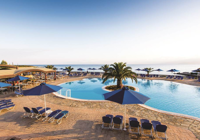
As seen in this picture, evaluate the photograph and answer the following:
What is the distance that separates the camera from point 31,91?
223 inches

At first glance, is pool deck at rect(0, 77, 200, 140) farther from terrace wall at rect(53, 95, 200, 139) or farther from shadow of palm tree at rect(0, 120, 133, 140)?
terrace wall at rect(53, 95, 200, 139)

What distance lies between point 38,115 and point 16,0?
65.4 feet

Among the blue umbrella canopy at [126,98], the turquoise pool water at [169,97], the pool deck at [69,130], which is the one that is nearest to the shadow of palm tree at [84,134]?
the pool deck at [69,130]

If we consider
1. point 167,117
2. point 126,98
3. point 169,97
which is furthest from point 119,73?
point 126,98

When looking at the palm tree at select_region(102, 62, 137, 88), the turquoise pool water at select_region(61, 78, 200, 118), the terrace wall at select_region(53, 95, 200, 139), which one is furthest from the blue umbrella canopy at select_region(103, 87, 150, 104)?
the palm tree at select_region(102, 62, 137, 88)

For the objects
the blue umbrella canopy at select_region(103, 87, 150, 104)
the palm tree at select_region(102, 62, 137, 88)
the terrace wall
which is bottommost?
the terrace wall

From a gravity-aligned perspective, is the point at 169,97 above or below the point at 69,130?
below

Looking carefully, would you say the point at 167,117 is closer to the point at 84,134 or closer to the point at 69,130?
the point at 84,134

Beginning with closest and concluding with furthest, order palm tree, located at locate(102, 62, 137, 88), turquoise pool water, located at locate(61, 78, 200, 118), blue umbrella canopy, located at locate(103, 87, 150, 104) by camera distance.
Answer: blue umbrella canopy, located at locate(103, 87, 150, 104)
turquoise pool water, located at locate(61, 78, 200, 118)
palm tree, located at locate(102, 62, 137, 88)

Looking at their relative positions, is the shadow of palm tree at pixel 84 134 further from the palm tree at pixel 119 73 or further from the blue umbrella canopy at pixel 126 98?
the palm tree at pixel 119 73

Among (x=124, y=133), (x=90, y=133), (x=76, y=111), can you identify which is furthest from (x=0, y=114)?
(x=124, y=133)

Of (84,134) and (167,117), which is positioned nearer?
(84,134)

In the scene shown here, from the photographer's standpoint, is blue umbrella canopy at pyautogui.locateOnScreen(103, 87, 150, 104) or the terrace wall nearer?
blue umbrella canopy at pyautogui.locateOnScreen(103, 87, 150, 104)

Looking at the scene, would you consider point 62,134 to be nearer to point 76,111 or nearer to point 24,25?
point 76,111
